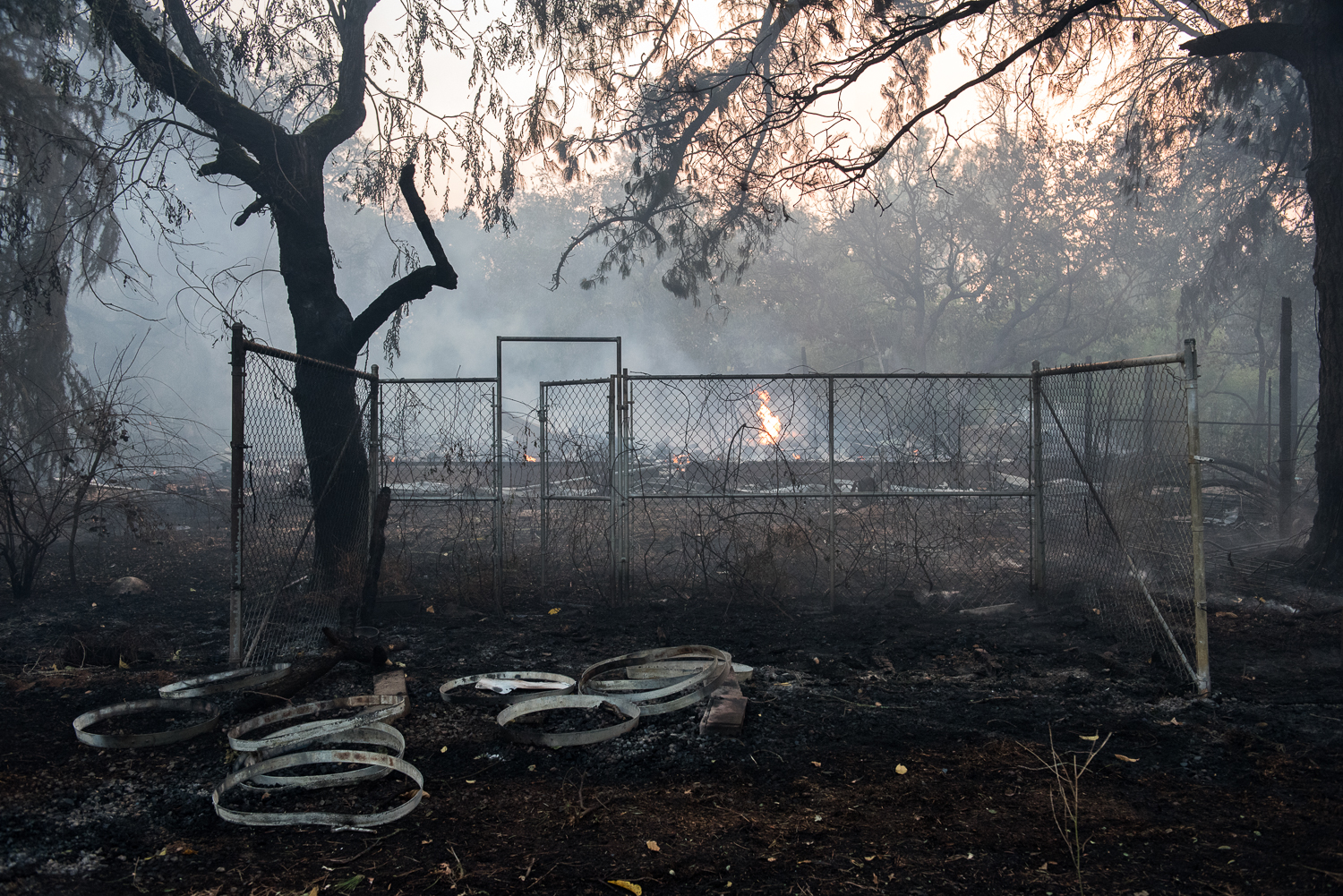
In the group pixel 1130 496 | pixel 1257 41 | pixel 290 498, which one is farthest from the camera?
pixel 1257 41

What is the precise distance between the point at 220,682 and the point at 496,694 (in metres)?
1.91

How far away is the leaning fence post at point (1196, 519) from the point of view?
4648 mm

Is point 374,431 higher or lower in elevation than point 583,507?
higher

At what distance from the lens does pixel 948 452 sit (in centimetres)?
902

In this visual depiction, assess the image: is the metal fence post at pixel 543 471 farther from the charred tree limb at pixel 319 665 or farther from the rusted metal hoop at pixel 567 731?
the rusted metal hoop at pixel 567 731

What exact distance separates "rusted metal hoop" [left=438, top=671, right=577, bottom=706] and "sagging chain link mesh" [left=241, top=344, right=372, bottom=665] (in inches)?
64.2

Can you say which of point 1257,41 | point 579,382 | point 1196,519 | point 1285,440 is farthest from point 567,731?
point 1285,440

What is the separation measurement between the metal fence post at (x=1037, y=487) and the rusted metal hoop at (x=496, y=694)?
4.92 meters

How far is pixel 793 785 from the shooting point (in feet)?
12.6

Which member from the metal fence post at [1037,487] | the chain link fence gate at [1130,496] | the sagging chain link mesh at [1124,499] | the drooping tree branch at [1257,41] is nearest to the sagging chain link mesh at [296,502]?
the chain link fence gate at [1130,496]

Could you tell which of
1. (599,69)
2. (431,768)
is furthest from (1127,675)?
(599,69)

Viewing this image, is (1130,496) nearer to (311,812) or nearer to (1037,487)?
(1037,487)

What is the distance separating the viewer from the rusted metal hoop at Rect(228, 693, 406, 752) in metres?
4.06

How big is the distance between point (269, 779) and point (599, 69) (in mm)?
8704
